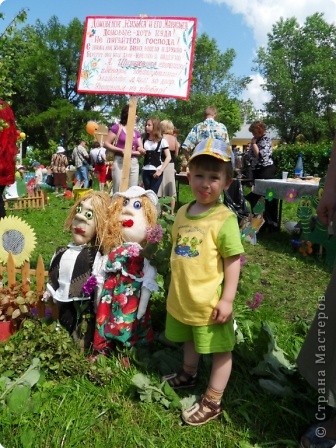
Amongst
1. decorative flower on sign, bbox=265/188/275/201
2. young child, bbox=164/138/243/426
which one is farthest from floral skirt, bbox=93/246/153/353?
decorative flower on sign, bbox=265/188/275/201

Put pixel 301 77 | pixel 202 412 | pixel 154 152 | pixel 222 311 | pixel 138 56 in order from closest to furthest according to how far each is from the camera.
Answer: pixel 222 311 → pixel 202 412 → pixel 138 56 → pixel 154 152 → pixel 301 77

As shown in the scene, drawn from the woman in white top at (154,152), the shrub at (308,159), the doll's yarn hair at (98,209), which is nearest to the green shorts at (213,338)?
the doll's yarn hair at (98,209)

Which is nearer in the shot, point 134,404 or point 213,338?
point 213,338

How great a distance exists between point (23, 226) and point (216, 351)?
5.35 feet

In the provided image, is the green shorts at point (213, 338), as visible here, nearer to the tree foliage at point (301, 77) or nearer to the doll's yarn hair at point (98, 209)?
the doll's yarn hair at point (98, 209)

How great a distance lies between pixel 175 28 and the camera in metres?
3.03

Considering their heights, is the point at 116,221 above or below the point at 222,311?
above

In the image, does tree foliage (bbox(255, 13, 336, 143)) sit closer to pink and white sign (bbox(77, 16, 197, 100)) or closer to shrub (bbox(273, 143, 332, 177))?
shrub (bbox(273, 143, 332, 177))

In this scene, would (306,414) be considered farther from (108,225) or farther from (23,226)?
(23,226)

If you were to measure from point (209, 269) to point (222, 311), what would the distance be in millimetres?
194

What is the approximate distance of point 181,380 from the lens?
7.48 ft

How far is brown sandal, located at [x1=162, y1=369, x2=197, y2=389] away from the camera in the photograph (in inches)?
89.8

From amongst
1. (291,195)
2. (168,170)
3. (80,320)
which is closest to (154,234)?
(80,320)

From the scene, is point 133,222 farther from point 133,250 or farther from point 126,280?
point 126,280
